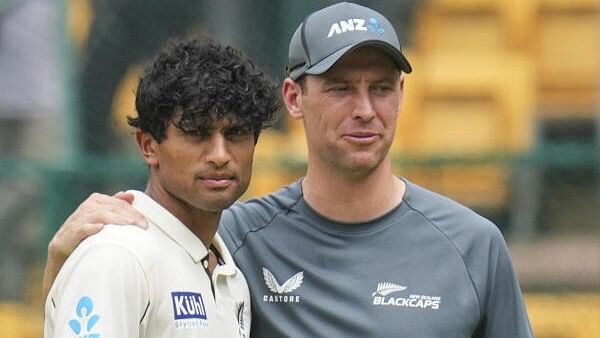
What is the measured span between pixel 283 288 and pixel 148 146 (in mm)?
564

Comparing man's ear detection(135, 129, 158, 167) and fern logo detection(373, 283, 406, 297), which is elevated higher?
man's ear detection(135, 129, 158, 167)

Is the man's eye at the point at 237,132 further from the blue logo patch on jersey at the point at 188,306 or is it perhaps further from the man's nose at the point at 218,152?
the blue logo patch on jersey at the point at 188,306

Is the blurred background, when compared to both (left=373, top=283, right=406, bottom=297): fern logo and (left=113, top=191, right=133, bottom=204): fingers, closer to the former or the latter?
(left=373, top=283, right=406, bottom=297): fern logo

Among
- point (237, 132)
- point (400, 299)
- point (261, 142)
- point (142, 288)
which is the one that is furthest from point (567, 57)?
point (142, 288)

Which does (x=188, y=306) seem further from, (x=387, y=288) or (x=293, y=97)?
(x=293, y=97)

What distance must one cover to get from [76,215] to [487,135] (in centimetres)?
386

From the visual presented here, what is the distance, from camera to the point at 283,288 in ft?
11.5

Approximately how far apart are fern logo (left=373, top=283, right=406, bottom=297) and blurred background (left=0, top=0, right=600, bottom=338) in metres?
2.96

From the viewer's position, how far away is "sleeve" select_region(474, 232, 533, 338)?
3.45m

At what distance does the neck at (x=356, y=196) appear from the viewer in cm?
356

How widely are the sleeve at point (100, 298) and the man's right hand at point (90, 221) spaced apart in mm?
180

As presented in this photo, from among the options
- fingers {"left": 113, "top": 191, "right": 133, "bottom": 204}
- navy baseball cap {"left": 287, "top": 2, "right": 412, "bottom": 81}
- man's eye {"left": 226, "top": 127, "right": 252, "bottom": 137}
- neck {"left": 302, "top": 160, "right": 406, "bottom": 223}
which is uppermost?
navy baseball cap {"left": 287, "top": 2, "right": 412, "bottom": 81}

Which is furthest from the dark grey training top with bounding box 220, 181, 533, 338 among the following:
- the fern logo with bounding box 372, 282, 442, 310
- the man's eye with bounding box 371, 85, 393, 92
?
the man's eye with bounding box 371, 85, 393, 92

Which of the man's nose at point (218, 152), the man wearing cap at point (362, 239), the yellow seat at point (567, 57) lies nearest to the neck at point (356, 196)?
the man wearing cap at point (362, 239)
